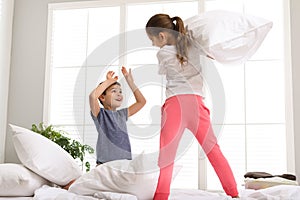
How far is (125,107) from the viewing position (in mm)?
2535

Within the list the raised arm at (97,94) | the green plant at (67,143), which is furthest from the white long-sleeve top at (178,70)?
the green plant at (67,143)

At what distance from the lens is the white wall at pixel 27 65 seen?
3840 mm

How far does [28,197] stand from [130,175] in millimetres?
475

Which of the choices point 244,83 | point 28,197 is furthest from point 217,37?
point 244,83

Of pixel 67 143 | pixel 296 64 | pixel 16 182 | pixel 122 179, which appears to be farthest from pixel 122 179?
pixel 296 64

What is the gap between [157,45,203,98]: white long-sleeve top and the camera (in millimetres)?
2227

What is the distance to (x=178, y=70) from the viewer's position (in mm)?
2256

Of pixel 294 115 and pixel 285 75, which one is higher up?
pixel 285 75

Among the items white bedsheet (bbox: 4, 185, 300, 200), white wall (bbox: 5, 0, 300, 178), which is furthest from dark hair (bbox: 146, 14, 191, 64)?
white wall (bbox: 5, 0, 300, 178)

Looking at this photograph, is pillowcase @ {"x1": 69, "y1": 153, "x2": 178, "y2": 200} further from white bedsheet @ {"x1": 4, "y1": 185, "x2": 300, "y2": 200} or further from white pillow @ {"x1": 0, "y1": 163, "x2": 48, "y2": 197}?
white pillow @ {"x1": 0, "y1": 163, "x2": 48, "y2": 197}

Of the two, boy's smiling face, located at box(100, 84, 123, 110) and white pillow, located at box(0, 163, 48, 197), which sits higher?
boy's smiling face, located at box(100, 84, 123, 110)

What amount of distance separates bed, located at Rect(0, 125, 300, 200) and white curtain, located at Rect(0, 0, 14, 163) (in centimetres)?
179

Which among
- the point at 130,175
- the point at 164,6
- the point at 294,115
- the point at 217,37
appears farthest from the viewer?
the point at 164,6

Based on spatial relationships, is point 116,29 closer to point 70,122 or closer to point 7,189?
point 70,122
